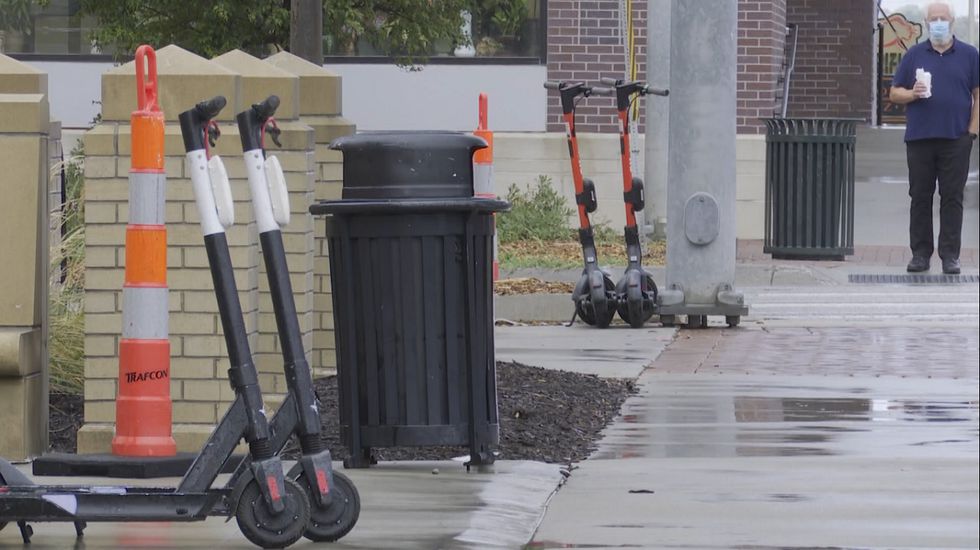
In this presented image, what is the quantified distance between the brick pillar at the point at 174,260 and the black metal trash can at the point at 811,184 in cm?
922

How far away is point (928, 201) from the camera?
1456 cm

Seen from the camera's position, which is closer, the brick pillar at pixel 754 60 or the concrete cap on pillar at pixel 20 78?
the concrete cap on pillar at pixel 20 78

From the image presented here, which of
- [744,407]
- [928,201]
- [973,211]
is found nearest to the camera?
[973,211]

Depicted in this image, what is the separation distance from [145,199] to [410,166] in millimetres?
915

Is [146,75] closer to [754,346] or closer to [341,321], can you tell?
[341,321]

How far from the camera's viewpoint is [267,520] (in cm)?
534

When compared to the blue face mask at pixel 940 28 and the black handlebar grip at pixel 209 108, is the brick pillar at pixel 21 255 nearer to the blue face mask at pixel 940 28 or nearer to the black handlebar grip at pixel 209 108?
the black handlebar grip at pixel 209 108

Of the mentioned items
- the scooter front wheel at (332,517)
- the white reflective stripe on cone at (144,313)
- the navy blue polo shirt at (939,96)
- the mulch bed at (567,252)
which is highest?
the navy blue polo shirt at (939,96)

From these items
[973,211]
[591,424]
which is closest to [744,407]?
[591,424]

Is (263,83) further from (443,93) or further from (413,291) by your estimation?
(443,93)

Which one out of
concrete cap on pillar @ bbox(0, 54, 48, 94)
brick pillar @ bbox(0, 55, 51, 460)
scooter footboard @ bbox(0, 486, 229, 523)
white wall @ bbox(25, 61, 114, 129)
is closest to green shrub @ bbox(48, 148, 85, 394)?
concrete cap on pillar @ bbox(0, 54, 48, 94)

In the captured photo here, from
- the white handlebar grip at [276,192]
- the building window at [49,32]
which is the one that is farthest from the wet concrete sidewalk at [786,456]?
the building window at [49,32]

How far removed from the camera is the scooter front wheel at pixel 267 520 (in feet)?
17.5

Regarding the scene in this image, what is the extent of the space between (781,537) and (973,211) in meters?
3.47
